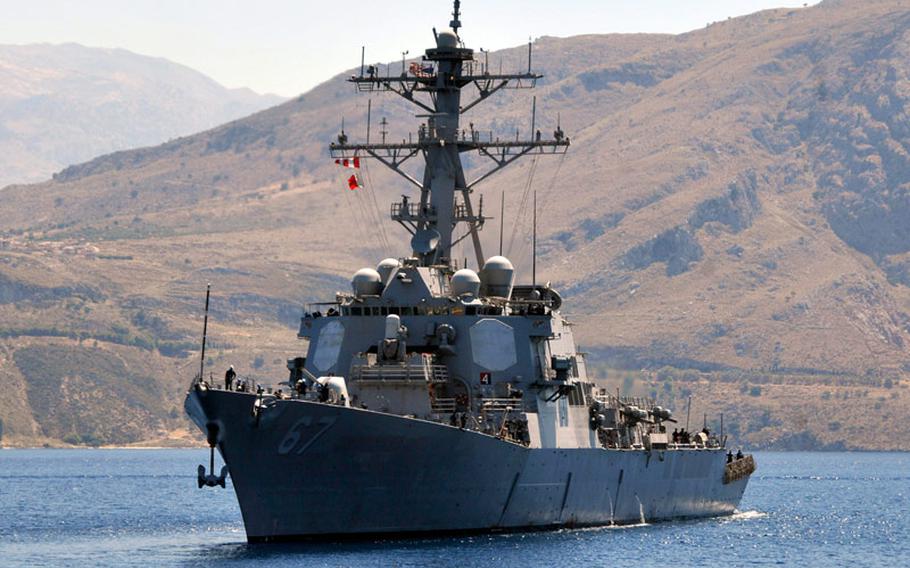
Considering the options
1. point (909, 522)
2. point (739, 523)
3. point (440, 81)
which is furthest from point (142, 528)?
point (909, 522)

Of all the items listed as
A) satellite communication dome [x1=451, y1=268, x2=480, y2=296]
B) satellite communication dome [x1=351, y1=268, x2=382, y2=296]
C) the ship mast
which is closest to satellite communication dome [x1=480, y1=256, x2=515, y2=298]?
the ship mast

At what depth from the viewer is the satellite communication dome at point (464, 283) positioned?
4869 cm

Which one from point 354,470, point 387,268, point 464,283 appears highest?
point 387,268

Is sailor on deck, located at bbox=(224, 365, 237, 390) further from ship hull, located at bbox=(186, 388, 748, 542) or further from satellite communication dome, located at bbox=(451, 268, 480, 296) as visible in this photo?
satellite communication dome, located at bbox=(451, 268, 480, 296)

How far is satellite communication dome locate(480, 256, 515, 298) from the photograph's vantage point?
50.8 meters

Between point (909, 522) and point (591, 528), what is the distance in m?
19.2

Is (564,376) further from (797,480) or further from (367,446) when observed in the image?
(797,480)

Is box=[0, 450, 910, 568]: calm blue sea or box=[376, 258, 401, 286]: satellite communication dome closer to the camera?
box=[0, 450, 910, 568]: calm blue sea

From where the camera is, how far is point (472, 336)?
1901 inches

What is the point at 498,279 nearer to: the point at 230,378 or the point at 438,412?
the point at 438,412

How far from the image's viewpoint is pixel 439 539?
45000mm

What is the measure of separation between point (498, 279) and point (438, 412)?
530 centimetres

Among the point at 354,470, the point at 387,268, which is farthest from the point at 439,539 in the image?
the point at 387,268

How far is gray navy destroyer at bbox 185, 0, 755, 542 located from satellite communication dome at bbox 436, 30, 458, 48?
0.17ft
